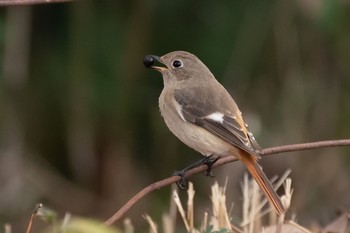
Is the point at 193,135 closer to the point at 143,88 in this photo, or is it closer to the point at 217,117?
the point at 217,117

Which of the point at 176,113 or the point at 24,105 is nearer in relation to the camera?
the point at 176,113

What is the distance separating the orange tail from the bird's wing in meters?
0.06

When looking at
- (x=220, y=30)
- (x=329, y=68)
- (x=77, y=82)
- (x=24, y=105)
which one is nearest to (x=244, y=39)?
(x=220, y=30)

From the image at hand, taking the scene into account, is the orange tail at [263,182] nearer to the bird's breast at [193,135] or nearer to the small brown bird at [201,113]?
the small brown bird at [201,113]

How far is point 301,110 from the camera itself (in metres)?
7.45

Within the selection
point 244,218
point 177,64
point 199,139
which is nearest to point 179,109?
point 199,139

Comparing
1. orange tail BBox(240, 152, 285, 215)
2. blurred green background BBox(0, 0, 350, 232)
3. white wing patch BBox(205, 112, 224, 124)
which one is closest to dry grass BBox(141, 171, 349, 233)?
orange tail BBox(240, 152, 285, 215)

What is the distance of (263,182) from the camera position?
4.11m

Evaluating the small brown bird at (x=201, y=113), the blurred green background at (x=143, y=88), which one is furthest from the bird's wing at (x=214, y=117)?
the blurred green background at (x=143, y=88)

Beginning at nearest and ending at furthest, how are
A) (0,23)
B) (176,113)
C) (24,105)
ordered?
(176,113), (0,23), (24,105)

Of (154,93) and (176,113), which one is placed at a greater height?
(176,113)

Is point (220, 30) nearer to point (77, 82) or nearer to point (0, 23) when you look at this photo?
point (77, 82)

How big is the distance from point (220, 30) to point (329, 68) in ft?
2.84

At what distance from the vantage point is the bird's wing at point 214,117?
14.9ft
